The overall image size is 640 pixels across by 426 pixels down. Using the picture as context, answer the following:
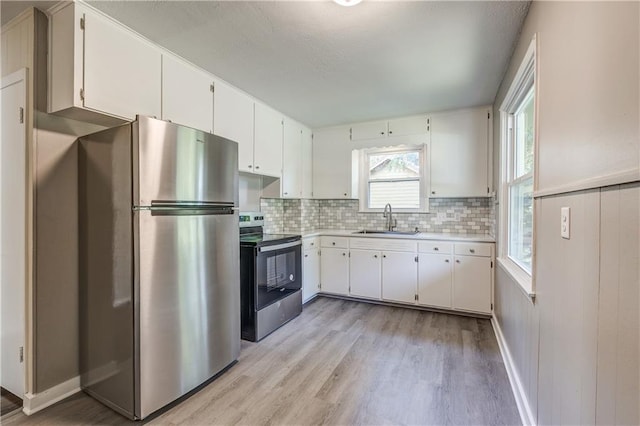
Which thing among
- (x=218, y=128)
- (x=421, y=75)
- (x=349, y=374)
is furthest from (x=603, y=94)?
(x=218, y=128)

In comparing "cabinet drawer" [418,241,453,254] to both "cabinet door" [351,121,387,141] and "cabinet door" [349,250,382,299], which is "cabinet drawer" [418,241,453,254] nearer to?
"cabinet door" [349,250,382,299]

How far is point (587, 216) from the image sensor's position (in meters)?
0.99

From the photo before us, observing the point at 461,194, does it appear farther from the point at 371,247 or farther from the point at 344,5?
the point at 344,5

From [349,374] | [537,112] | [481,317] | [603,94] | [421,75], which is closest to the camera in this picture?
[603,94]

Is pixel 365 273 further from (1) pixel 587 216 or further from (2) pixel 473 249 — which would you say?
(1) pixel 587 216

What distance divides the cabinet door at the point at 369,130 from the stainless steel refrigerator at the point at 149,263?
2.32 metres

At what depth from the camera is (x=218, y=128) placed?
8.92ft

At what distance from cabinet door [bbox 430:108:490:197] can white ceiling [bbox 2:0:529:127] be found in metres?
0.39

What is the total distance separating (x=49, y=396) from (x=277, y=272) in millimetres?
1783

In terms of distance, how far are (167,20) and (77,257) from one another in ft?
5.29

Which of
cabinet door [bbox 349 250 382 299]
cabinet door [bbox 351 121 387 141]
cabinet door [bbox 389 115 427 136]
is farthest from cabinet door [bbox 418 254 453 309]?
cabinet door [bbox 351 121 387 141]

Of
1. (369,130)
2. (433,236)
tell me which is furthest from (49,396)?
(369,130)

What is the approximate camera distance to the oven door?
9.20 ft

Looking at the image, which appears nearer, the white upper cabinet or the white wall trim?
the white wall trim
